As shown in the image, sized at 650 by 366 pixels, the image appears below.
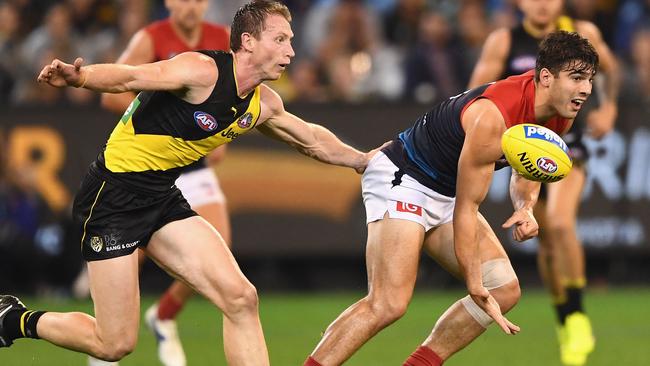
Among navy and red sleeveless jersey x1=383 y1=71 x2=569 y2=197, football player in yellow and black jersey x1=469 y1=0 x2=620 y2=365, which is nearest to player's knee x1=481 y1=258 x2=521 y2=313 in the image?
navy and red sleeveless jersey x1=383 y1=71 x2=569 y2=197

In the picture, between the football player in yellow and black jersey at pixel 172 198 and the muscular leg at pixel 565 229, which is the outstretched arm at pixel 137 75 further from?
the muscular leg at pixel 565 229

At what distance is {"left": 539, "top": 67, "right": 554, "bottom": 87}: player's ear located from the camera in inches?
277

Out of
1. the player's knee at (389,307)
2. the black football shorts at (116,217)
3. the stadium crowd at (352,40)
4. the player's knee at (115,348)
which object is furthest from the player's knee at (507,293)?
the stadium crowd at (352,40)

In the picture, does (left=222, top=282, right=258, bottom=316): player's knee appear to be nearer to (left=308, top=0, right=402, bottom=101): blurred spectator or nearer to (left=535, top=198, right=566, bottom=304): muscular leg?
(left=535, top=198, right=566, bottom=304): muscular leg

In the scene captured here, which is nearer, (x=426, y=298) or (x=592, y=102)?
(x=592, y=102)

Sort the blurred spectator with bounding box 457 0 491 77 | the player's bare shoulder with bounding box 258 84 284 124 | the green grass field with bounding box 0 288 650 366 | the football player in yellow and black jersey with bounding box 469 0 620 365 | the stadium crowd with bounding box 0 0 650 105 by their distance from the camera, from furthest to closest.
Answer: the blurred spectator with bounding box 457 0 491 77 → the stadium crowd with bounding box 0 0 650 105 → the football player in yellow and black jersey with bounding box 469 0 620 365 → the green grass field with bounding box 0 288 650 366 → the player's bare shoulder with bounding box 258 84 284 124

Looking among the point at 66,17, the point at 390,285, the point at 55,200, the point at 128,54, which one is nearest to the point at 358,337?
the point at 390,285

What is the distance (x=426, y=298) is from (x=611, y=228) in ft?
7.62

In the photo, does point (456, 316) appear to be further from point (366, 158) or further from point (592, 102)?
point (592, 102)

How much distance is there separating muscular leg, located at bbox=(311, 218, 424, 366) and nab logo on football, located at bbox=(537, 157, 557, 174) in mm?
940

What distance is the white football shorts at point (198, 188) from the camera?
9.37m

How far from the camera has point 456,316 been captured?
7551 millimetres

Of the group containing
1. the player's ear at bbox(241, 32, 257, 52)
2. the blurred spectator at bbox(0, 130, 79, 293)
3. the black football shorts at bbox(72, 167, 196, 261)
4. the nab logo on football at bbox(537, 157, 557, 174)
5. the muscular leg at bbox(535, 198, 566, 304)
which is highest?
the player's ear at bbox(241, 32, 257, 52)

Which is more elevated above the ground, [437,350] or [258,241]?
[437,350]
